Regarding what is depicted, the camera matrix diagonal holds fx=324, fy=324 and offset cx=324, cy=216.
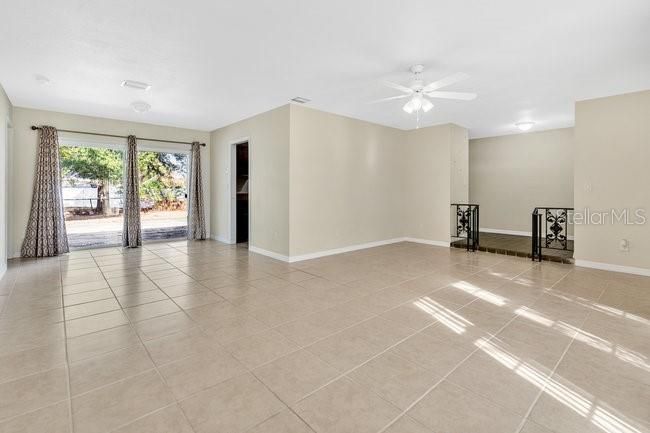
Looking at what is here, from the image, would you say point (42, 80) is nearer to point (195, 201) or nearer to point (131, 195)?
point (131, 195)

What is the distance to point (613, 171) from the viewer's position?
195 inches

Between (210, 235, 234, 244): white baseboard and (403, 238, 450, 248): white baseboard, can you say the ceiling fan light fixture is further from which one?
(210, 235, 234, 244): white baseboard

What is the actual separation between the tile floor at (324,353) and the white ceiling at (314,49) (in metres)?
2.70

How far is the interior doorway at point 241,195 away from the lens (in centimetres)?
766

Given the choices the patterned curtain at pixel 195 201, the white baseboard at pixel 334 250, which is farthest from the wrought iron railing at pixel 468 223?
the patterned curtain at pixel 195 201

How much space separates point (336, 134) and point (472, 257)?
344cm

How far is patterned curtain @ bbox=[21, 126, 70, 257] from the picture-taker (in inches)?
231

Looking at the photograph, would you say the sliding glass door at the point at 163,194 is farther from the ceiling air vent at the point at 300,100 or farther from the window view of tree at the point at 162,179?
the ceiling air vent at the point at 300,100

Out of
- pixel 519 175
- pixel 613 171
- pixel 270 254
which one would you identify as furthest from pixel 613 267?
pixel 270 254

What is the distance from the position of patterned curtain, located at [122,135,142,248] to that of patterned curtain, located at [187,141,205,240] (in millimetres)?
1164

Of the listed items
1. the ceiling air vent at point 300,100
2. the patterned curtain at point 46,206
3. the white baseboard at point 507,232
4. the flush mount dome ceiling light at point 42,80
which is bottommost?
the white baseboard at point 507,232

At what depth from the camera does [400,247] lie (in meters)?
7.04

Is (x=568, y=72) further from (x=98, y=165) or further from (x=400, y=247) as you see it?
(x=98, y=165)

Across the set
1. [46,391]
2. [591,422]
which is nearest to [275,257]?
[46,391]
